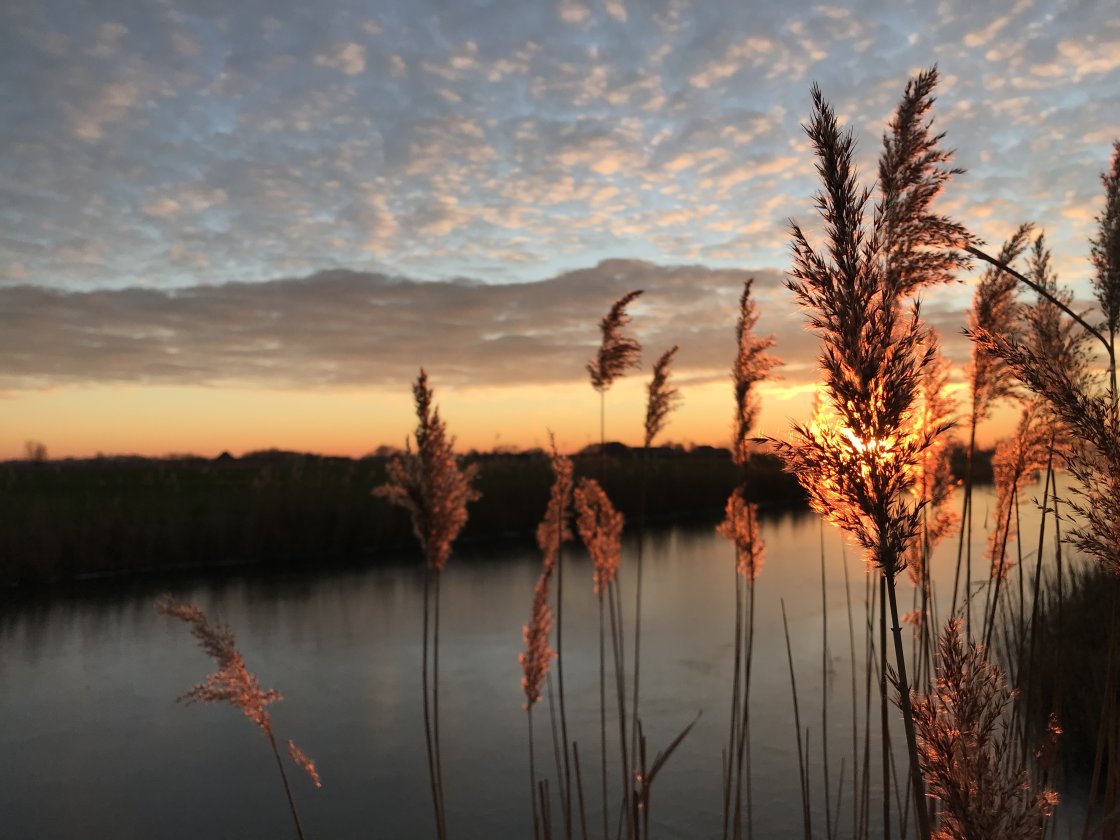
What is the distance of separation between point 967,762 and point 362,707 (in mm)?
8696

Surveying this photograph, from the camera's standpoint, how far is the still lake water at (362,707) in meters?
6.56

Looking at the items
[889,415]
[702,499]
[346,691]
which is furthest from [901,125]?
[702,499]

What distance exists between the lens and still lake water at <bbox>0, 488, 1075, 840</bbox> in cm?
656

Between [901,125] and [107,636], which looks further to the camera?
[107,636]

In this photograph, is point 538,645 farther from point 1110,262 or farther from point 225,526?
point 225,526

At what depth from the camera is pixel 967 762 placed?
137cm

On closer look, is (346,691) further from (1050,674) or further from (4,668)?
(1050,674)

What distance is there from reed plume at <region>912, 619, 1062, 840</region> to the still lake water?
3.69 meters

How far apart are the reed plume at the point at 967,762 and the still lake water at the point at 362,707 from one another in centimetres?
369

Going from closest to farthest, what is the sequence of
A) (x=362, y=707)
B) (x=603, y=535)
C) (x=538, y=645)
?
(x=538, y=645) → (x=603, y=535) → (x=362, y=707)

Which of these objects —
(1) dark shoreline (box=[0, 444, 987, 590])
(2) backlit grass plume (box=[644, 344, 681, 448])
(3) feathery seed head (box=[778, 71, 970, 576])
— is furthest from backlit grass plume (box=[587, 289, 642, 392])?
(1) dark shoreline (box=[0, 444, 987, 590])

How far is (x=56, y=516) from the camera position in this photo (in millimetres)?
15266

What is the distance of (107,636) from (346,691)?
4307 millimetres

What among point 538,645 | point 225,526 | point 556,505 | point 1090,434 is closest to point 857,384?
point 1090,434
